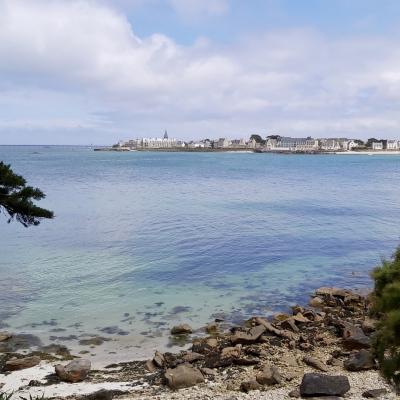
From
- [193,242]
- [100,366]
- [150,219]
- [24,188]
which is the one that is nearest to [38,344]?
[100,366]

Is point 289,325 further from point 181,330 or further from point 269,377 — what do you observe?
point 269,377

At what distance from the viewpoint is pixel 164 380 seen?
36.6 feet

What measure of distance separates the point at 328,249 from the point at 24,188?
2110 cm

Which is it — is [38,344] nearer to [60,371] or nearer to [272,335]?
[60,371]

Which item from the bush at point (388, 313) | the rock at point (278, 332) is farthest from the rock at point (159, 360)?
the bush at point (388, 313)

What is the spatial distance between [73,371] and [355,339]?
7288 mm

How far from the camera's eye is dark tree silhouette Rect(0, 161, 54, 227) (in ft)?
31.7

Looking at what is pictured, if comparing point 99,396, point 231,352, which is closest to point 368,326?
point 231,352

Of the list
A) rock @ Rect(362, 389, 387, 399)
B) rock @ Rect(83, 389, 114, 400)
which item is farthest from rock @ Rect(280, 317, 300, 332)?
rock @ Rect(83, 389, 114, 400)

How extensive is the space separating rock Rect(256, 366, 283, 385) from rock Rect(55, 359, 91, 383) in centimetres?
402

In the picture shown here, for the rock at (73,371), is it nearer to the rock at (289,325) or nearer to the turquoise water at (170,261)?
the turquoise water at (170,261)

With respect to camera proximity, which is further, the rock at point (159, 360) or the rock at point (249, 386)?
the rock at point (159, 360)

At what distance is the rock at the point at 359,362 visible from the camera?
11.4 metres

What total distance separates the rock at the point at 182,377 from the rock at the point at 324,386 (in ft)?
7.81
